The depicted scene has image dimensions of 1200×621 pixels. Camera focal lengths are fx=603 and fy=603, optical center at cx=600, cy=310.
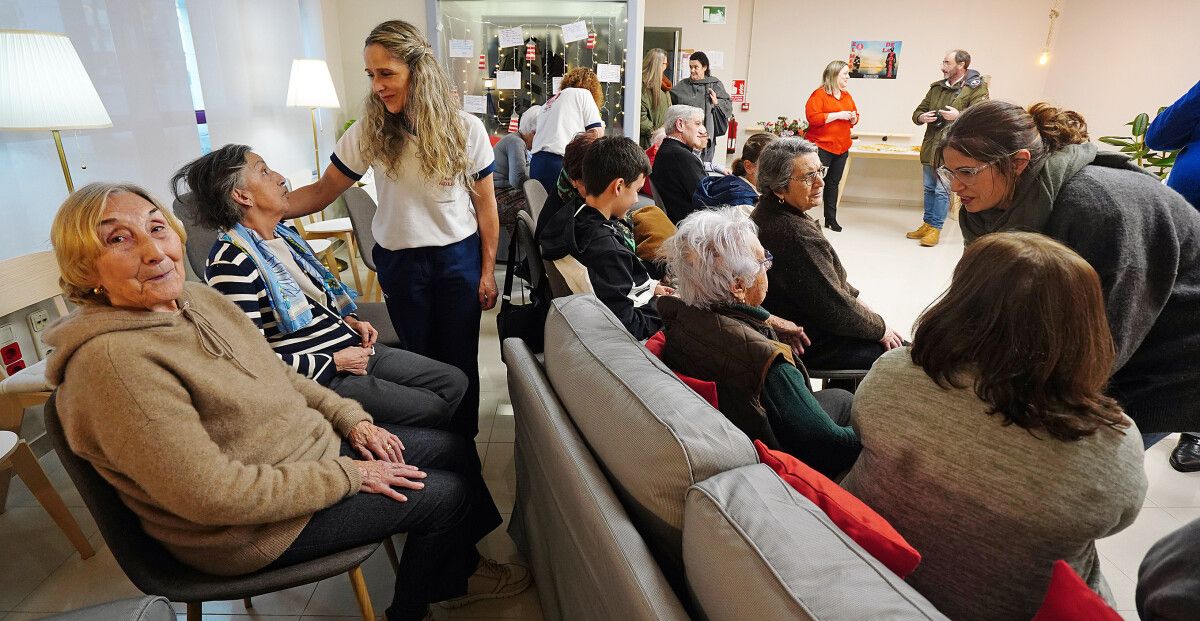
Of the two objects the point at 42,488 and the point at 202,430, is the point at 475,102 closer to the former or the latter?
the point at 42,488

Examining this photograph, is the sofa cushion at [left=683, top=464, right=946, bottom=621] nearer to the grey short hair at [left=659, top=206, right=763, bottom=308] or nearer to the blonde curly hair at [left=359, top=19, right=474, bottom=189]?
the grey short hair at [left=659, top=206, right=763, bottom=308]

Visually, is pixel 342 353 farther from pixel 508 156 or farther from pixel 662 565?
pixel 508 156

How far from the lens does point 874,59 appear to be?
7.58 m

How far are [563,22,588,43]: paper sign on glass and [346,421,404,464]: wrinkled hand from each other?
4.33 m

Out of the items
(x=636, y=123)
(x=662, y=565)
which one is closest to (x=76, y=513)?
(x=662, y=565)

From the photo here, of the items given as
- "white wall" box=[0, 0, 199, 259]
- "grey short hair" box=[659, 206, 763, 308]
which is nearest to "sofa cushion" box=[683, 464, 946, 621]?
"grey short hair" box=[659, 206, 763, 308]

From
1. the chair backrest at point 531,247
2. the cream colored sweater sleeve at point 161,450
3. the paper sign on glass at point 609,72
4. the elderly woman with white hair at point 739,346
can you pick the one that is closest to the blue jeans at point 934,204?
the paper sign on glass at point 609,72

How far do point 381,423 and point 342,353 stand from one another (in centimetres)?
24

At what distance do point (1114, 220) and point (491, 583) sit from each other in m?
1.85

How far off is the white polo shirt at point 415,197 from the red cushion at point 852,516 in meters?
1.31

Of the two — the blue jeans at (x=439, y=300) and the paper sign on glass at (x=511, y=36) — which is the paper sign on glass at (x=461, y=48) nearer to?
the paper sign on glass at (x=511, y=36)

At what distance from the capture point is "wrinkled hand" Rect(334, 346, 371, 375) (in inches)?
68.6

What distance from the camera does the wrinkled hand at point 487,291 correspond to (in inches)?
83.9

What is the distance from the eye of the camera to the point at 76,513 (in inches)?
81.0
